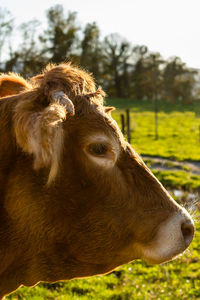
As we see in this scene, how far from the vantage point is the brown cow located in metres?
1.94

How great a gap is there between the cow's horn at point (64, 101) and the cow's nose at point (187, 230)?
85 centimetres

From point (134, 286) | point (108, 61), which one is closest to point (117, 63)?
point (108, 61)

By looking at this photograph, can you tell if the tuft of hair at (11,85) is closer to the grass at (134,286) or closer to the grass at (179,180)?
the grass at (134,286)

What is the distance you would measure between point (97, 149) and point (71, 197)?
11.2 inches

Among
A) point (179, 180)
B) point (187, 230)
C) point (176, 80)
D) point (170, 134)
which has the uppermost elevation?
point (176, 80)

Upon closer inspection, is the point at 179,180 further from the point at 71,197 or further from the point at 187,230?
the point at 71,197

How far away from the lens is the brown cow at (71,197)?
76.5 inches

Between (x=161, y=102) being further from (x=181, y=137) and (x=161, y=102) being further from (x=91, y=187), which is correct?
(x=91, y=187)

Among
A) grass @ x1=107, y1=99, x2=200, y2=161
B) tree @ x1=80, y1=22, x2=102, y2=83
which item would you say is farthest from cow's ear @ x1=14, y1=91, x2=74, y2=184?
tree @ x1=80, y1=22, x2=102, y2=83

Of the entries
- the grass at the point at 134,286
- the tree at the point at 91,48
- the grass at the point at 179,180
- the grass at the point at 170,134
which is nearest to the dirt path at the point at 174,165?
the grass at the point at 170,134

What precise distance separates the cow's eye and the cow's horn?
21 cm

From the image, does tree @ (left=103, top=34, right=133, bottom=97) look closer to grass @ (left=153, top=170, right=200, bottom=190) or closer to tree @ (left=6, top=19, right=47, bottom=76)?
tree @ (left=6, top=19, right=47, bottom=76)

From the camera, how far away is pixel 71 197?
79.3 inches

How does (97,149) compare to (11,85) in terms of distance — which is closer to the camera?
(97,149)
